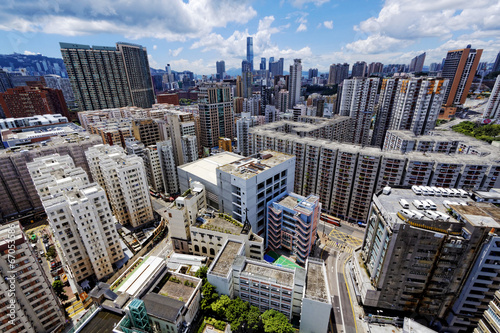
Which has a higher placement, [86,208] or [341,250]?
[86,208]

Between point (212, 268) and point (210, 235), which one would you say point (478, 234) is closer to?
point (212, 268)

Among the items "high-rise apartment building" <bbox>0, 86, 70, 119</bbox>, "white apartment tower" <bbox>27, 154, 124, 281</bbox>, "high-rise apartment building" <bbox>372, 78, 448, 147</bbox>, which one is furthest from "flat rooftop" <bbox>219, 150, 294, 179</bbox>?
A: "high-rise apartment building" <bbox>0, 86, 70, 119</bbox>

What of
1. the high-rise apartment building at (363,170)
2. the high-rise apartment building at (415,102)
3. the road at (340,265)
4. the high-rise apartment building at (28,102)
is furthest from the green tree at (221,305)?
the high-rise apartment building at (28,102)

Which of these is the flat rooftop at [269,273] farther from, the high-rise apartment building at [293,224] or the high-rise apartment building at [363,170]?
the high-rise apartment building at [363,170]

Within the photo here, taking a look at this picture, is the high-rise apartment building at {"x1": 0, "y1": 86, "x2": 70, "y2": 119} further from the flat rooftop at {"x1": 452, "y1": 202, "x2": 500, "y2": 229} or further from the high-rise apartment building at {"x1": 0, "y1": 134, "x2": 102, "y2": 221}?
the flat rooftop at {"x1": 452, "y1": 202, "x2": 500, "y2": 229}

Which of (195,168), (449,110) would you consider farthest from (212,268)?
(449,110)
